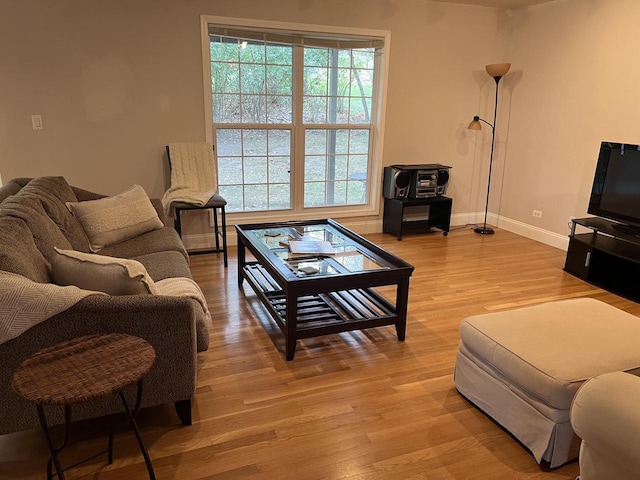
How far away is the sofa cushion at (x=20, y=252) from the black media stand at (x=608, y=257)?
3837mm

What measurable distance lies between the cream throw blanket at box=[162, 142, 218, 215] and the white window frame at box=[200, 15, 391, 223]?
218mm

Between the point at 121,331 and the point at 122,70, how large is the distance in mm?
3104

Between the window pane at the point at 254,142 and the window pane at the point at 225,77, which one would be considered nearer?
the window pane at the point at 225,77

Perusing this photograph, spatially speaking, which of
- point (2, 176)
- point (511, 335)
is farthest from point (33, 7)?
point (511, 335)

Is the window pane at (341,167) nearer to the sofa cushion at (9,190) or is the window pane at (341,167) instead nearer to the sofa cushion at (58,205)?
the sofa cushion at (58,205)

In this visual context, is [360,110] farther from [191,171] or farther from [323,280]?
[323,280]

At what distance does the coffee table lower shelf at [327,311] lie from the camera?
2754mm

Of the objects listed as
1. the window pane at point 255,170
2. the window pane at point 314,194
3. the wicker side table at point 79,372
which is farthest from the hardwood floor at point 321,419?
the window pane at point 314,194

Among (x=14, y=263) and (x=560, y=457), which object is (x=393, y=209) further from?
(x=14, y=263)

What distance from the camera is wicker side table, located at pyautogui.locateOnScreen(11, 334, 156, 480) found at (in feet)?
4.66

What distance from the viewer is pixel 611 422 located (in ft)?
4.32

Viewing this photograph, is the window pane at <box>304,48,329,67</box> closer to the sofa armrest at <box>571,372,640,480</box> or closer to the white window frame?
the white window frame

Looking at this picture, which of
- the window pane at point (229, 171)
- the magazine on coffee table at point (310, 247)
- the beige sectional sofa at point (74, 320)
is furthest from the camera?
the window pane at point (229, 171)

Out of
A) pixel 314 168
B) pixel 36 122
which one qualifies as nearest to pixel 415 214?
pixel 314 168
